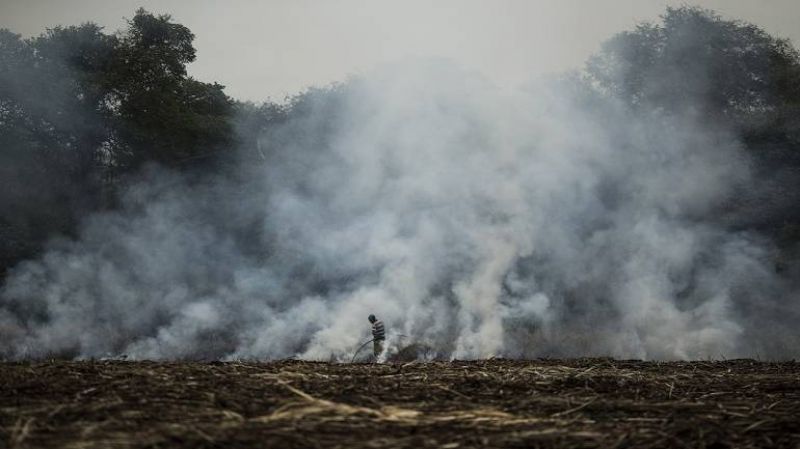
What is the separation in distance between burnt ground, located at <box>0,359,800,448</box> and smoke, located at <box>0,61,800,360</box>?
9943 mm

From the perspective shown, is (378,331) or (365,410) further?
(378,331)

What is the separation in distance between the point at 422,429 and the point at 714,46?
23.3 m

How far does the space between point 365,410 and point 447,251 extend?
1384 cm

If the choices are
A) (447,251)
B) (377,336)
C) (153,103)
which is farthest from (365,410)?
(153,103)

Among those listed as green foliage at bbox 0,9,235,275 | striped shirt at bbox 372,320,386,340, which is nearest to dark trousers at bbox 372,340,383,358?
striped shirt at bbox 372,320,386,340

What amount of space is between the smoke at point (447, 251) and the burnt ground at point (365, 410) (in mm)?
9943

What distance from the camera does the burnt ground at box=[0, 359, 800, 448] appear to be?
3834 mm

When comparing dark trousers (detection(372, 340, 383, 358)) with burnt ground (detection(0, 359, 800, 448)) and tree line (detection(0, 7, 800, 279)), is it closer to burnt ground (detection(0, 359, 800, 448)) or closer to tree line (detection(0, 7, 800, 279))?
burnt ground (detection(0, 359, 800, 448))

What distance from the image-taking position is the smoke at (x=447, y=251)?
55.8 ft

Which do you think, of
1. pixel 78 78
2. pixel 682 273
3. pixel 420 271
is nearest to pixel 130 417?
pixel 420 271

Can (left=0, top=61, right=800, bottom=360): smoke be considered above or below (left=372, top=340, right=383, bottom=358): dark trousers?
above

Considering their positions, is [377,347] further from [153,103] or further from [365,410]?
[153,103]

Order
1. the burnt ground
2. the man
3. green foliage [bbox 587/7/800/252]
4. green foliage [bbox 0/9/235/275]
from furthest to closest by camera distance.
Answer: green foliage [bbox 0/9/235/275] → green foliage [bbox 587/7/800/252] → the man → the burnt ground

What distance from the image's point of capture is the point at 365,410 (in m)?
4.46
